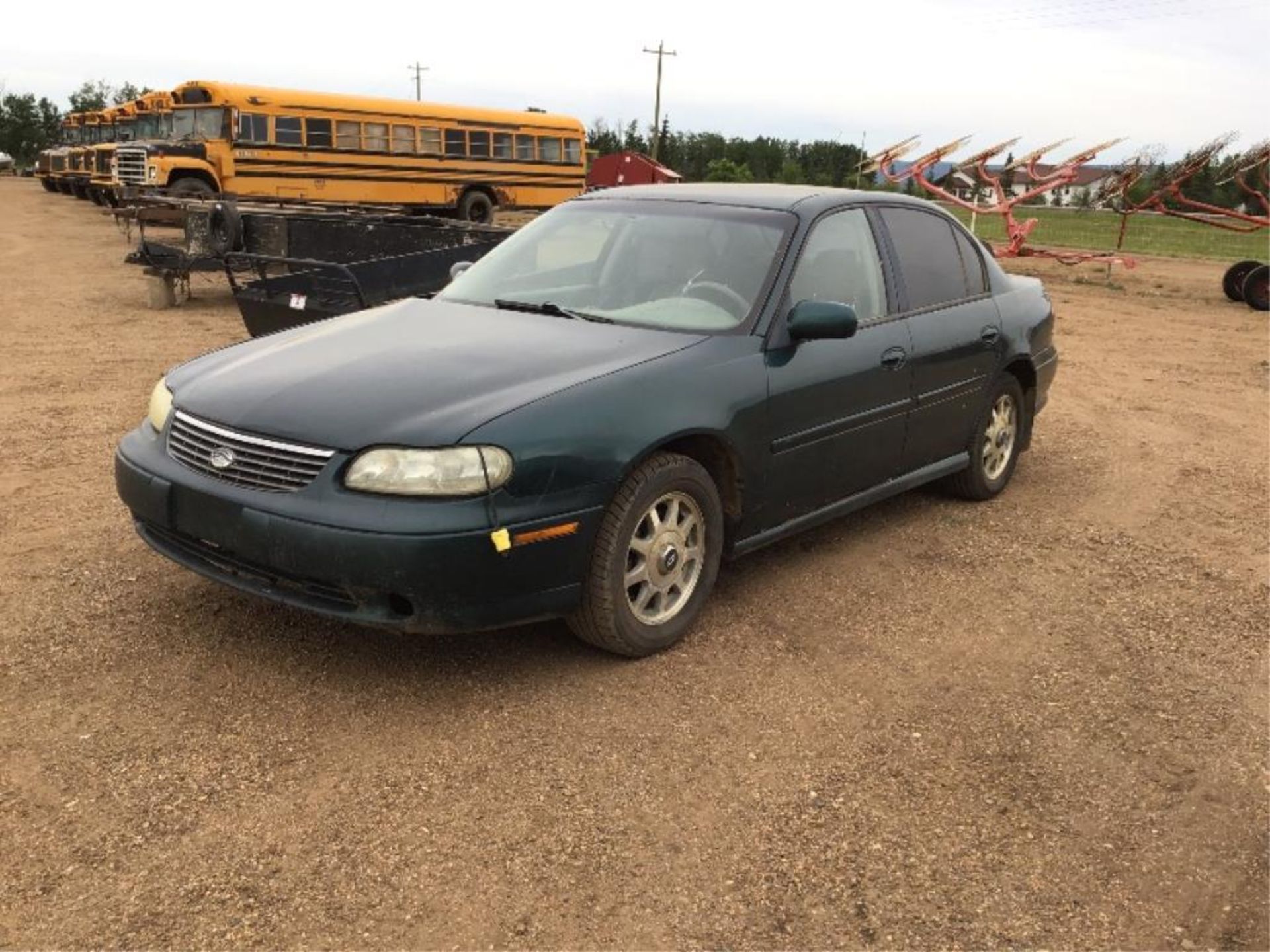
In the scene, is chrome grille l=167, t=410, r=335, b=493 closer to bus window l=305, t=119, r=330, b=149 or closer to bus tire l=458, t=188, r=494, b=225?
bus window l=305, t=119, r=330, b=149

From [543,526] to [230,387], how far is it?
1.21m

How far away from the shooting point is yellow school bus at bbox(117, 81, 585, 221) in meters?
22.0

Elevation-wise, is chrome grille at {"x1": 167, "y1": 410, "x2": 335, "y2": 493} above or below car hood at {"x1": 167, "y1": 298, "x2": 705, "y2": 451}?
below

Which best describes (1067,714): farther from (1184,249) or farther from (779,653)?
(1184,249)

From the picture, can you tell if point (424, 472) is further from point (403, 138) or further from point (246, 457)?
→ point (403, 138)

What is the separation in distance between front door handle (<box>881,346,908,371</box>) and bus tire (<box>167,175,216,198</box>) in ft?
60.9

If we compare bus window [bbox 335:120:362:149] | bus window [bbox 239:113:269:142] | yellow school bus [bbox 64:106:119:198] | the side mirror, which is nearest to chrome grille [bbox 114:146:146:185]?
bus window [bbox 239:113:269:142]

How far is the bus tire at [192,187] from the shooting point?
20.7 metres

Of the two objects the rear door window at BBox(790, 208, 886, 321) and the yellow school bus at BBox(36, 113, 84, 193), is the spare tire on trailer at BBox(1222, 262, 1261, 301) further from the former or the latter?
the yellow school bus at BBox(36, 113, 84, 193)

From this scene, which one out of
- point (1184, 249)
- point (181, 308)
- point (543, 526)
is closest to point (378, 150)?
point (181, 308)

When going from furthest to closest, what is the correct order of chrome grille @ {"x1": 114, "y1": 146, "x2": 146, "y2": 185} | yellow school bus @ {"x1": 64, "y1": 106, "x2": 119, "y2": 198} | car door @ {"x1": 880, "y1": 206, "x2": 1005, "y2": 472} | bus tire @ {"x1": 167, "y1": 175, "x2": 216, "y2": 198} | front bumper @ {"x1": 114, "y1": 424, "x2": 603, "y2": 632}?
yellow school bus @ {"x1": 64, "y1": 106, "x2": 119, "y2": 198} → chrome grille @ {"x1": 114, "y1": 146, "x2": 146, "y2": 185} → bus tire @ {"x1": 167, "y1": 175, "x2": 216, "y2": 198} → car door @ {"x1": 880, "y1": 206, "x2": 1005, "y2": 472} → front bumper @ {"x1": 114, "y1": 424, "x2": 603, "y2": 632}

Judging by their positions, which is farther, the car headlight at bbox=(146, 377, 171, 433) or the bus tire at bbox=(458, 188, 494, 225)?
the bus tire at bbox=(458, 188, 494, 225)

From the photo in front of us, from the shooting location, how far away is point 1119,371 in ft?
34.4

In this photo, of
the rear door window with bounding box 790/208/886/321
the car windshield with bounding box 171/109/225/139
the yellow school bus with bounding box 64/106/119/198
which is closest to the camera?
the rear door window with bounding box 790/208/886/321
